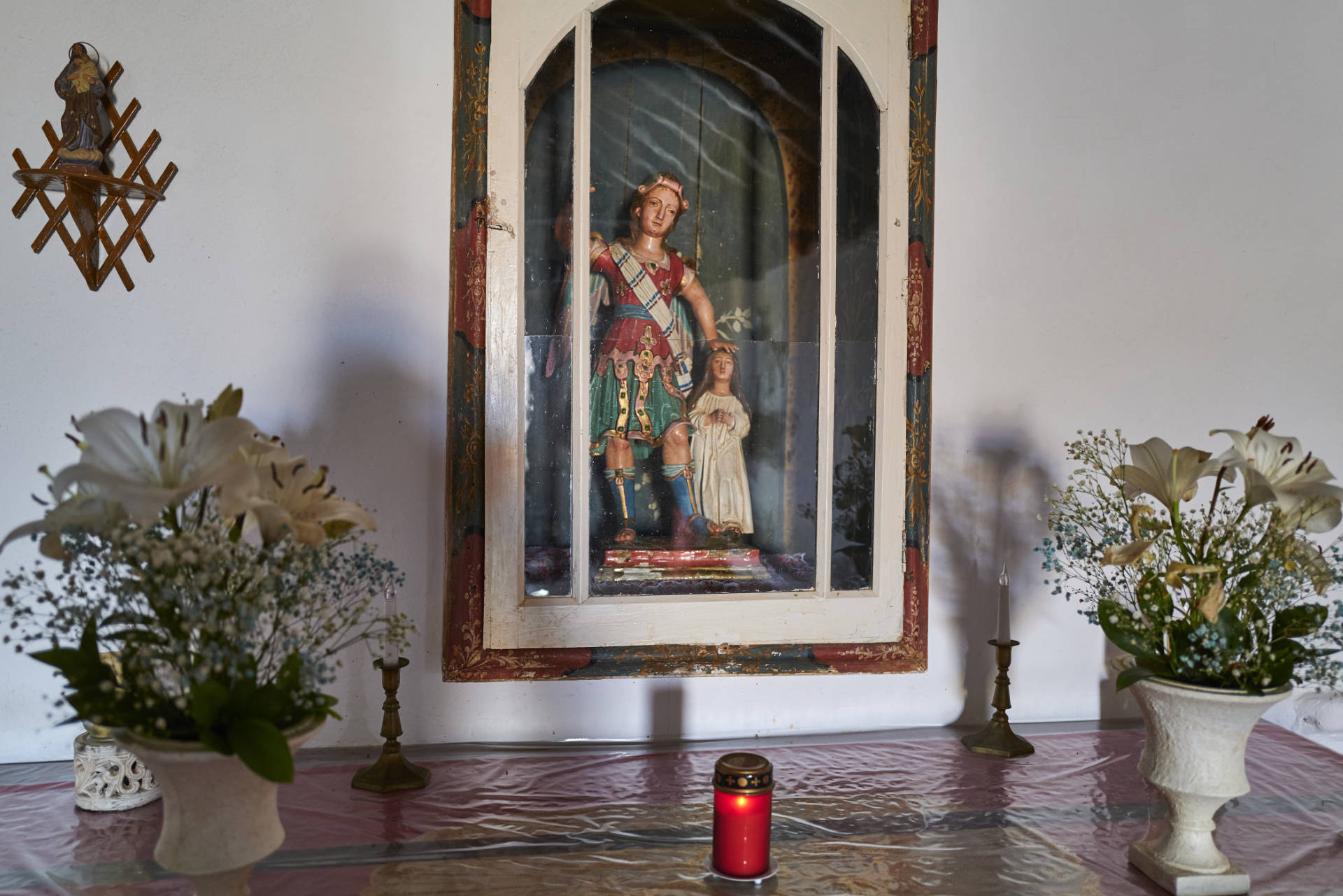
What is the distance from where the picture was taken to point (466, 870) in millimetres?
1146

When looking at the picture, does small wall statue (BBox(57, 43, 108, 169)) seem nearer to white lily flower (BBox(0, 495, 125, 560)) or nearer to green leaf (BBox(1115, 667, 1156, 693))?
white lily flower (BBox(0, 495, 125, 560))

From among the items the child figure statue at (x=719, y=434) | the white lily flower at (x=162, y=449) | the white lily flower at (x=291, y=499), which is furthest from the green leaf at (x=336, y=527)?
the child figure statue at (x=719, y=434)

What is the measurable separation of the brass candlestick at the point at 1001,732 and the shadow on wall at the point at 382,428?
3.12ft

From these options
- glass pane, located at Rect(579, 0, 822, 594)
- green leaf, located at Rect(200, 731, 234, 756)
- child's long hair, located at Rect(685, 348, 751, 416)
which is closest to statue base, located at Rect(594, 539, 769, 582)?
glass pane, located at Rect(579, 0, 822, 594)

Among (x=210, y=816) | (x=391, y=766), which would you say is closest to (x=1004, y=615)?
(x=391, y=766)

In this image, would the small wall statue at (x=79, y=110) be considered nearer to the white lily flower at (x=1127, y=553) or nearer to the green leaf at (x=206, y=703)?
the green leaf at (x=206, y=703)

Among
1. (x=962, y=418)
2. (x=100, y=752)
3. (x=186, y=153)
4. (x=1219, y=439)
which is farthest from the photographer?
(x=1219, y=439)

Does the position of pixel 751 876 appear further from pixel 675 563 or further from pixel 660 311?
pixel 660 311

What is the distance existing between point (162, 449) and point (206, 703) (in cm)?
23

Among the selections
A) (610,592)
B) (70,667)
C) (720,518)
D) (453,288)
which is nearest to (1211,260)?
(720,518)

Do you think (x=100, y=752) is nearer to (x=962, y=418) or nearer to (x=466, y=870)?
(x=466, y=870)

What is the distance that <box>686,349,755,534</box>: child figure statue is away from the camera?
1.62m

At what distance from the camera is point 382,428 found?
1548 millimetres

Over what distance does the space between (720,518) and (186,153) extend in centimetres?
106
